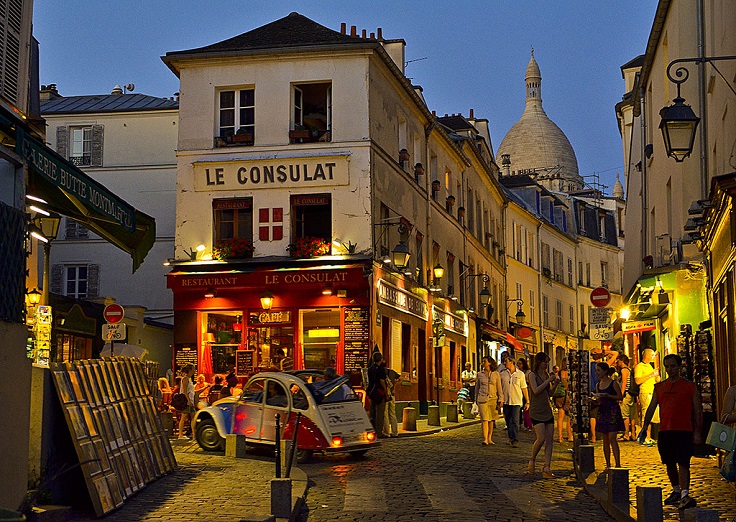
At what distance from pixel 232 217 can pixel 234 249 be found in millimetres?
993

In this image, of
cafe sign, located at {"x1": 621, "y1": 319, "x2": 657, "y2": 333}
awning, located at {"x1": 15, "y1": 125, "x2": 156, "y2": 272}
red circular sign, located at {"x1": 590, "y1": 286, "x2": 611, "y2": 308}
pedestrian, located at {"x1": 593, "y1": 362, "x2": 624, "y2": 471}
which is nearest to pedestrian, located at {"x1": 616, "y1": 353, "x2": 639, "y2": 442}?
red circular sign, located at {"x1": 590, "y1": 286, "x2": 611, "y2": 308}

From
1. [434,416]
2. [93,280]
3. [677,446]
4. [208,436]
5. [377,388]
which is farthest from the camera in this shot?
[93,280]

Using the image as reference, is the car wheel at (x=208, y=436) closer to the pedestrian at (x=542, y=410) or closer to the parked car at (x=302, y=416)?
the parked car at (x=302, y=416)

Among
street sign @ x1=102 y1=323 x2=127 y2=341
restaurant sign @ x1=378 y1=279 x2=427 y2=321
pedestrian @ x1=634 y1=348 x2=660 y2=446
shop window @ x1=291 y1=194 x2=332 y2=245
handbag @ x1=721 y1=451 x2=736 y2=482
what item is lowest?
handbag @ x1=721 y1=451 x2=736 y2=482

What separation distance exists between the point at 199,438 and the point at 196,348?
27.8 feet

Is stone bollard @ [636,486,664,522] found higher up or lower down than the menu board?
lower down

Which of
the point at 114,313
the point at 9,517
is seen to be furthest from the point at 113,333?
the point at 9,517

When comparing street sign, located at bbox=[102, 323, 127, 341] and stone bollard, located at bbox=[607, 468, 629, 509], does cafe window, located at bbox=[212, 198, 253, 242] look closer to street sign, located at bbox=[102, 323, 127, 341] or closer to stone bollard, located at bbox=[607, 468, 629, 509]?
street sign, located at bbox=[102, 323, 127, 341]

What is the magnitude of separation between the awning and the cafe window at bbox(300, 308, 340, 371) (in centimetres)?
1459

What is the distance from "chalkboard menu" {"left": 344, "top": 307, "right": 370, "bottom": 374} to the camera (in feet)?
84.7

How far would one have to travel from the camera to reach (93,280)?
34.7 meters

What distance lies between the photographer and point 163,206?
35094mm

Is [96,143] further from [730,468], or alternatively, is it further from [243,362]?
[730,468]

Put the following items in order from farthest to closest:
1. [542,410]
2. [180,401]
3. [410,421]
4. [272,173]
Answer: [272,173] < [410,421] < [180,401] < [542,410]
